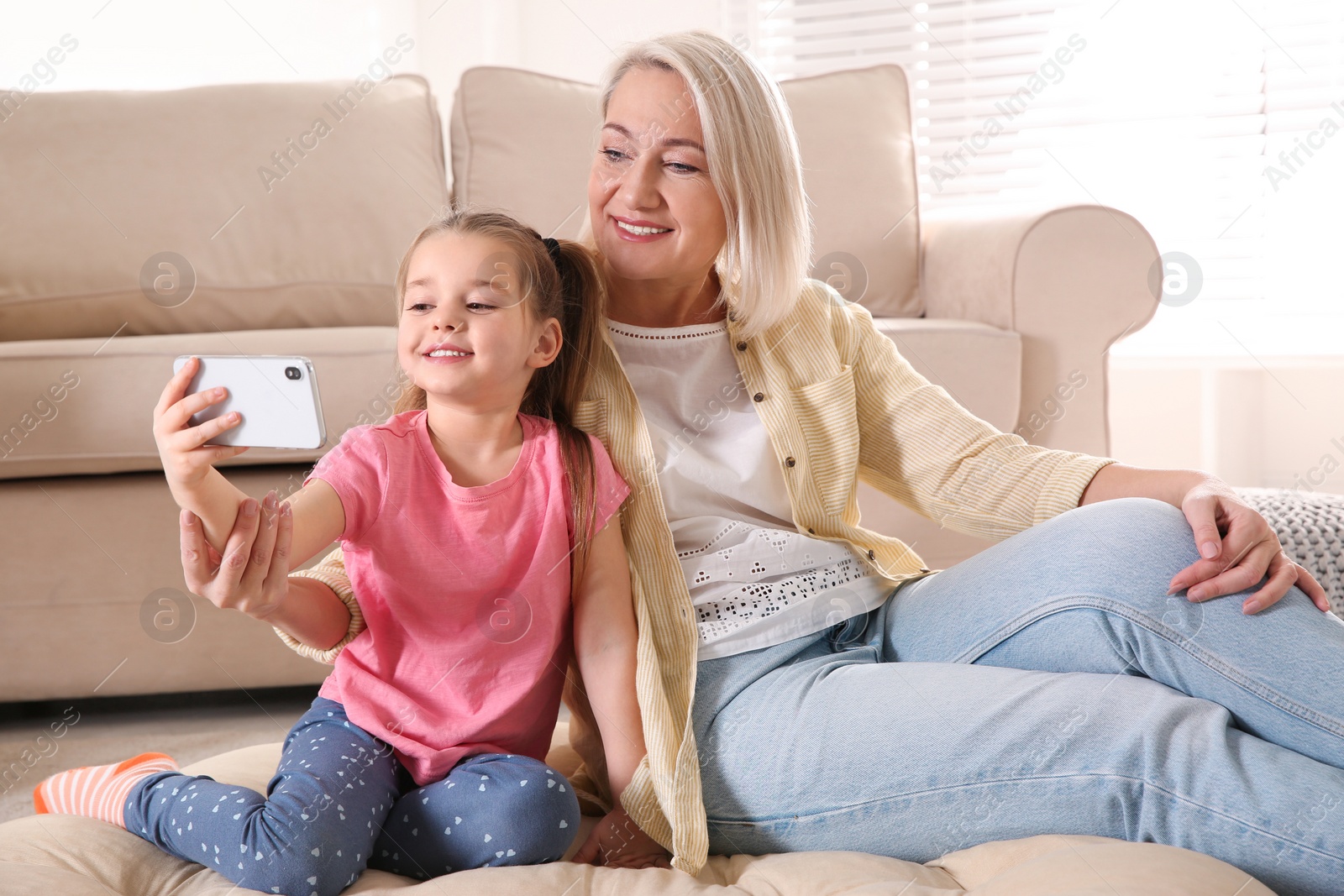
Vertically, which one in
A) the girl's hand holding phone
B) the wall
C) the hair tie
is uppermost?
the hair tie

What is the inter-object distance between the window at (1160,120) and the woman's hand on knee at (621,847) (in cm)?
224

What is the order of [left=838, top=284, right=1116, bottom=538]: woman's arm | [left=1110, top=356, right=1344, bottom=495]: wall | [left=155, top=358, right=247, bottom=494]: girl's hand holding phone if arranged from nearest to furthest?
[left=155, top=358, right=247, bottom=494]: girl's hand holding phone
[left=838, top=284, right=1116, bottom=538]: woman's arm
[left=1110, top=356, right=1344, bottom=495]: wall

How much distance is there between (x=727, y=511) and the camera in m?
0.99

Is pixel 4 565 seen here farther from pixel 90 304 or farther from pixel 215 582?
pixel 215 582

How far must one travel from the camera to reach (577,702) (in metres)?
0.98

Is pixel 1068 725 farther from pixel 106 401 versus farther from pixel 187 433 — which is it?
pixel 106 401

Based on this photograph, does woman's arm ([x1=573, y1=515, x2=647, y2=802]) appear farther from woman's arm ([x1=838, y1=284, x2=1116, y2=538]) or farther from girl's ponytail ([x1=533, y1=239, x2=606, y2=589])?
woman's arm ([x1=838, y1=284, x2=1116, y2=538])

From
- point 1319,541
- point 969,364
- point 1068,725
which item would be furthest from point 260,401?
point 969,364

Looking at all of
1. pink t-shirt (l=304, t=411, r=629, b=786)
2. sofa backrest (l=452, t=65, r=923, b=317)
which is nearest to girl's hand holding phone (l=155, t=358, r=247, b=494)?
pink t-shirt (l=304, t=411, r=629, b=786)

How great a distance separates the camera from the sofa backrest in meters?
1.93

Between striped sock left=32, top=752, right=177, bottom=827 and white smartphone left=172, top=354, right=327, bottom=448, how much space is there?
358 millimetres

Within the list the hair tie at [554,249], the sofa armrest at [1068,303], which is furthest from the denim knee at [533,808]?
the sofa armrest at [1068,303]

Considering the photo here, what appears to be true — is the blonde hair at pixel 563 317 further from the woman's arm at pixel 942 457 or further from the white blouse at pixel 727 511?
the woman's arm at pixel 942 457

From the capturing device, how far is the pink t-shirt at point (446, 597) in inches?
33.9
